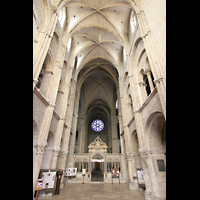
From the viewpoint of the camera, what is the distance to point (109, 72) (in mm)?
19594

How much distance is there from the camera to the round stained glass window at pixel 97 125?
32.3 metres

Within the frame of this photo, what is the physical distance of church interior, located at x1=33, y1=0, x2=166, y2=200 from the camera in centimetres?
689

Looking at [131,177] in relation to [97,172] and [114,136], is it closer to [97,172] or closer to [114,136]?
[97,172]

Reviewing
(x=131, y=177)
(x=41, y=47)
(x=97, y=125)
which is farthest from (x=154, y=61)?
(x=97, y=125)

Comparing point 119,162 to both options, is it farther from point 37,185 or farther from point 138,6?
point 138,6

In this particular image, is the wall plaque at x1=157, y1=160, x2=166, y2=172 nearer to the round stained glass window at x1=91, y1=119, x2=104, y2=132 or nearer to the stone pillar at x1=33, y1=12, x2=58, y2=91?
the stone pillar at x1=33, y1=12, x2=58, y2=91

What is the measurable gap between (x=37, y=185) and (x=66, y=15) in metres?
13.8

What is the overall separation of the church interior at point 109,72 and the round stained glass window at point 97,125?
15.8 meters

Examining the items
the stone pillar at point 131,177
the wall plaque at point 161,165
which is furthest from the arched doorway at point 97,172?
the wall plaque at point 161,165

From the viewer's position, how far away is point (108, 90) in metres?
25.5

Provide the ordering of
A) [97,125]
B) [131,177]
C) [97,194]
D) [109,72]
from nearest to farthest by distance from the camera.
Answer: [97,194] < [131,177] < [109,72] < [97,125]

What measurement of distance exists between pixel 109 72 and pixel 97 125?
17085 mm

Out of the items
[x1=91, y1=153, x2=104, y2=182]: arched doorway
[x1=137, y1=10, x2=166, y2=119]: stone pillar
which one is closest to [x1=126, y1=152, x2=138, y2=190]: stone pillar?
[x1=91, y1=153, x2=104, y2=182]: arched doorway

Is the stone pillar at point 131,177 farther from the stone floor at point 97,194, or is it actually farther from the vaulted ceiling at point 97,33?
the vaulted ceiling at point 97,33
